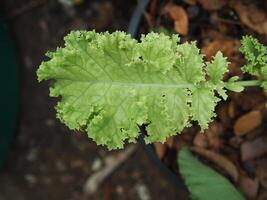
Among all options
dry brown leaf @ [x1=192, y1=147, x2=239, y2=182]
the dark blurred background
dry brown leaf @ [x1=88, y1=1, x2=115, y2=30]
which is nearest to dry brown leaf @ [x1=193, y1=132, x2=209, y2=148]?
dry brown leaf @ [x1=192, y1=147, x2=239, y2=182]

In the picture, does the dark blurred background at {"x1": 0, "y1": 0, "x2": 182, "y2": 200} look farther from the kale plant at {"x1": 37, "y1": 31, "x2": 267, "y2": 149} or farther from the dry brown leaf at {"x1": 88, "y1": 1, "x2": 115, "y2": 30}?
the kale plant at {"x1": 37, "y1": 31, "x2": 267, "y2": 149}

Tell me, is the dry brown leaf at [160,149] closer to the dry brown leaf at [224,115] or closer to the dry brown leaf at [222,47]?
the dry brown leaf at [224,115]

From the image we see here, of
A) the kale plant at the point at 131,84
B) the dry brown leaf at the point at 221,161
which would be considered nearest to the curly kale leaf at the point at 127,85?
the kale plant at the point at 131,84

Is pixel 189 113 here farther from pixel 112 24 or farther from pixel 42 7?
pixel 42 7

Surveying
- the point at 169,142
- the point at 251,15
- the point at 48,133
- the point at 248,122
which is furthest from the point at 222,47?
the point at 48,133

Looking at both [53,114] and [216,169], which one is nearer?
[216,169]

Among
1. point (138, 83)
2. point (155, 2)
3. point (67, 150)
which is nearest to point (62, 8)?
point (67, 150)

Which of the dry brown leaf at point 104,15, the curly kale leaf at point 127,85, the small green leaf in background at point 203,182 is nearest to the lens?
the curly kale leaf at point 127,85
